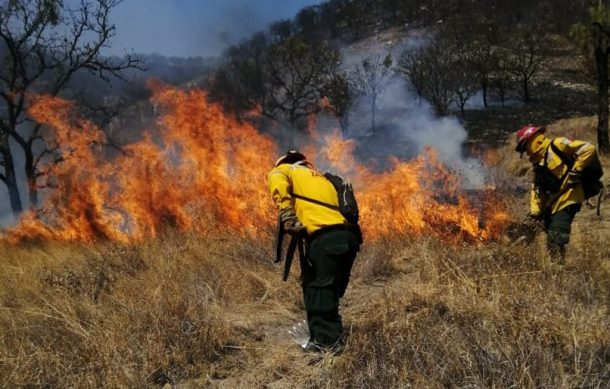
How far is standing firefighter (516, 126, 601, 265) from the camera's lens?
4.93 metres

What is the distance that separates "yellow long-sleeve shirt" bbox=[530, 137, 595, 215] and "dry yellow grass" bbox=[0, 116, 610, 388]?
1.43ft

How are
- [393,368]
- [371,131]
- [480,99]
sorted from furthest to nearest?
[480,99] < [371,131] < [393,368]

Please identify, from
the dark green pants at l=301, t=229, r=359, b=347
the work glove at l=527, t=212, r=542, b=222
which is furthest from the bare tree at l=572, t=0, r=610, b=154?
the dark green pants at l=301, t=229, r=359, b=347

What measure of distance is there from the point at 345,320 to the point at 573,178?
104 inches

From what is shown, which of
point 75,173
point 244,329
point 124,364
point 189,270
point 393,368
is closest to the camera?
point 393,368

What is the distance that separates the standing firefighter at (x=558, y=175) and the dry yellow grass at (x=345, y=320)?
199mm

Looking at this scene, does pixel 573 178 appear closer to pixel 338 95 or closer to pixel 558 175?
pixel 558 175

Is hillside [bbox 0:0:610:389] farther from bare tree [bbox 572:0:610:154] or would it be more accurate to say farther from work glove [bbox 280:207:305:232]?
bare tree [bbox 572:0:610:154]

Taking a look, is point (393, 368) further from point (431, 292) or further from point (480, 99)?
point (480, 99)

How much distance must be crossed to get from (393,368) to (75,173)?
10.1m

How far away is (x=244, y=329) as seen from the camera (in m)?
4.28

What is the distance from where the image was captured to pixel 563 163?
200 inches

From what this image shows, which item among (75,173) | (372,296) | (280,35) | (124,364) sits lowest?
(372,296)

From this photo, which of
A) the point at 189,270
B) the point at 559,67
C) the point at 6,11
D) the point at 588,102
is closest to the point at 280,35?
the point at 559,67
